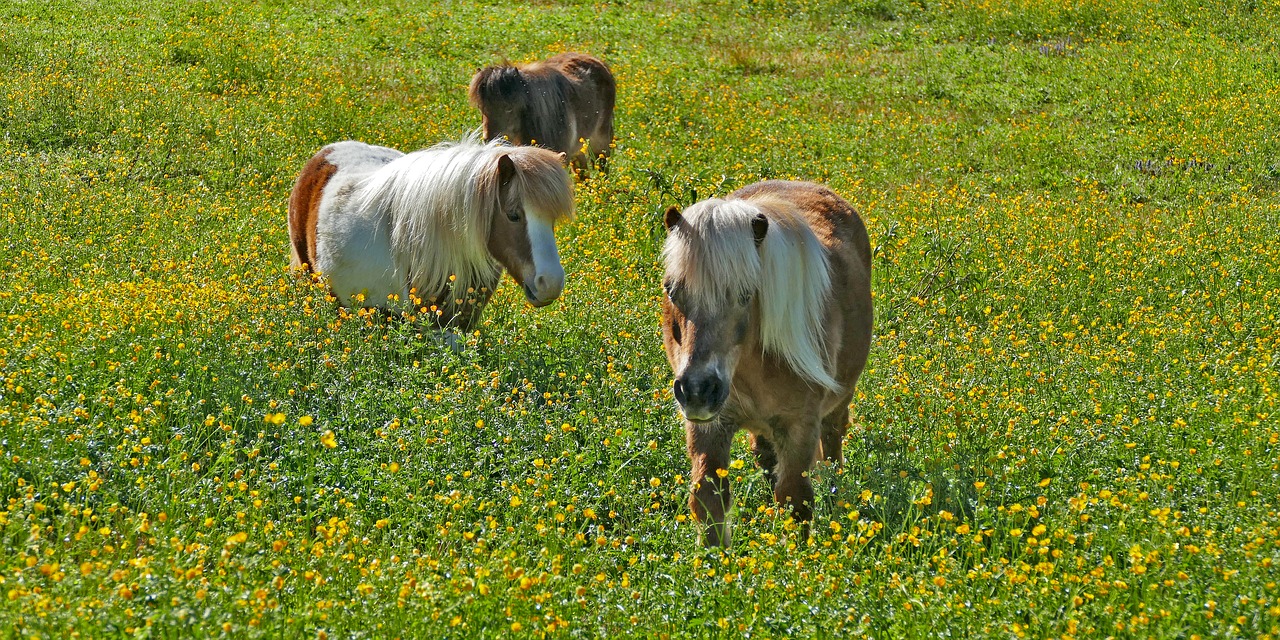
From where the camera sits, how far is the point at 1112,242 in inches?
374

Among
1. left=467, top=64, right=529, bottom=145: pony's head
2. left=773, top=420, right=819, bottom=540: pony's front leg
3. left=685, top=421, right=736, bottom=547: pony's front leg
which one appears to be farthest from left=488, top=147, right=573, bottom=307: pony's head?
left=467, top=64, right=529, bottom=145: pony's head

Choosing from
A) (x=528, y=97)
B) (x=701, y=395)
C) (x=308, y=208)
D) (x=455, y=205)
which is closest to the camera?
(x=701, y=395)

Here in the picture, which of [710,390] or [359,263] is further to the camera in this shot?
[359,263]

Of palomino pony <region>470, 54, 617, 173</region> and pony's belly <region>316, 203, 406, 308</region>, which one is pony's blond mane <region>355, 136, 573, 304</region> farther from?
palomino pony <region>470, 54, 617, 173</region>

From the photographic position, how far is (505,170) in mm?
5895

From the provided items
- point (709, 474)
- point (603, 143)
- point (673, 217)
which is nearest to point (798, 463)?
point (709, 474)

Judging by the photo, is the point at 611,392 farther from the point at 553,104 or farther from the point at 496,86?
the point at 553,104

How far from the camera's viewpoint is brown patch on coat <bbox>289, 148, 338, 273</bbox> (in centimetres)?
677

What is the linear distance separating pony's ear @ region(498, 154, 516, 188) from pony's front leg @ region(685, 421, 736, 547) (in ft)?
6.87

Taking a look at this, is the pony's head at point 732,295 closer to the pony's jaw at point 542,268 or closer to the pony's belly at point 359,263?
the pony's jaw at point 542,268

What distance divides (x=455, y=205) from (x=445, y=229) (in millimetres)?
152

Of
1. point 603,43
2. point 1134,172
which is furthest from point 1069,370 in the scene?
point 603,43

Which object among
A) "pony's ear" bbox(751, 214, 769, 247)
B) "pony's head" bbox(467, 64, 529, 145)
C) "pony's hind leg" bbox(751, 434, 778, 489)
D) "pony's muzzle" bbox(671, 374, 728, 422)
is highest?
"pony's ear" bbox(751, 214, 769, 247)

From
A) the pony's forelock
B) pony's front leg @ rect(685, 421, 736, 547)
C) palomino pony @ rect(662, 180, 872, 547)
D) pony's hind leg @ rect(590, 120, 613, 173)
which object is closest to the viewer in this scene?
palomino pony @ rect(662, 180, 872, 547)
